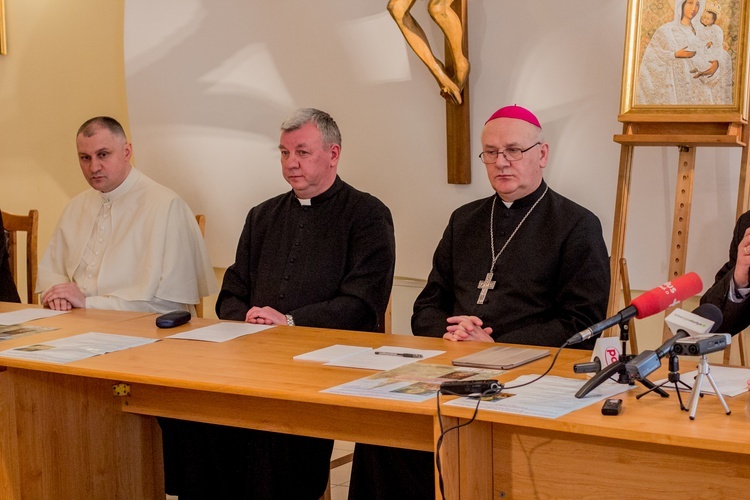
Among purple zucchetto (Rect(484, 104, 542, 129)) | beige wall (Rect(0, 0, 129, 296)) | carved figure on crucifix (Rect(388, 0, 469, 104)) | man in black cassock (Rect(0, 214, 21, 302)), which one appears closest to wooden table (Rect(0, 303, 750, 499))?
purple zucchetto (Rect(484, 104, 542, 129))

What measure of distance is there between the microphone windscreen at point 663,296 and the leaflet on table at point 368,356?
778 mm

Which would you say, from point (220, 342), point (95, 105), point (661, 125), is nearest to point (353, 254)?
point (220, 342)

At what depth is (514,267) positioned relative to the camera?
349cm

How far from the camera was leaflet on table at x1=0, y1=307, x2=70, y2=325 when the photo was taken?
3.61 meters

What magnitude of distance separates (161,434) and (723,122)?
2283 mm

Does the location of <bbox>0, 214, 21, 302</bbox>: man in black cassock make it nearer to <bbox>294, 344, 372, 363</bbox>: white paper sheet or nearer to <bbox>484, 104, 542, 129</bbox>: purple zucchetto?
<bbox>294, 344, 372, 363</bbox>: white paper sheet

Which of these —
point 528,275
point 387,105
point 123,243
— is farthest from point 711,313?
point 123,243

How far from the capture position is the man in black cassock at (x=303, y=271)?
3.67 meters

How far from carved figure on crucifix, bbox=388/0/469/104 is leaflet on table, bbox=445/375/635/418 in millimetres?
2054

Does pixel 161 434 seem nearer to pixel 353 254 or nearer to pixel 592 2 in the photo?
pixel 353 254

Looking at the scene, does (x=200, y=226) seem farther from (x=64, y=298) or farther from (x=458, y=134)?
(x=458, y=134)

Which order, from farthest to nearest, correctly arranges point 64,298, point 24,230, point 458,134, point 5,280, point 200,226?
point 200,226 < point 24,230 < point 5,280 < point 458,134 < point 64,298

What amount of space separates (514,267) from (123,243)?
2021 mm

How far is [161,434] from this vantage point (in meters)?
3.62
